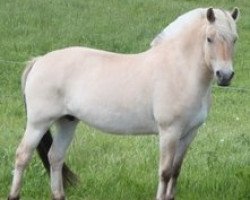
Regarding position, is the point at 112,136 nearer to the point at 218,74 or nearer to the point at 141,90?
the point at 141,90

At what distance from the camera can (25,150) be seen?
19.6ft

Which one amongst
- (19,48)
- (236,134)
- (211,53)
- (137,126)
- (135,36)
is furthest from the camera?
(135,36)

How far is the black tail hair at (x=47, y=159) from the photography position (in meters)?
6.21

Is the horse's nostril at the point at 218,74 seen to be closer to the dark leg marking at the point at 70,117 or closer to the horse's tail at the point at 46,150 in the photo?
the dark leg marking at the point at 70,117

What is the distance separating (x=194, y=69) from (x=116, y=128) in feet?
2.64

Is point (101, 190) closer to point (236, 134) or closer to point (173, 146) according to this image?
point (173, 146)

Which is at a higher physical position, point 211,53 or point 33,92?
point 211,53

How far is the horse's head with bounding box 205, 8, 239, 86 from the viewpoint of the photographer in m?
5.07

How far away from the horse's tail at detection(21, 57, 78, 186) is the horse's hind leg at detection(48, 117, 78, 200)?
0.06m

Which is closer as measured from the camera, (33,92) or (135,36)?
(33,92)

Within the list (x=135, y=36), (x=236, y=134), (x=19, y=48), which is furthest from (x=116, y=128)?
(x=135, y=36)

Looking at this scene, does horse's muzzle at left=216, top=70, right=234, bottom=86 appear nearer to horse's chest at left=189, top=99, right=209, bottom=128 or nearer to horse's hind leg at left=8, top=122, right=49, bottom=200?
horse's chest at left=189, top=99, right=209, bottom=128

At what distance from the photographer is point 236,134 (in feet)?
28.1

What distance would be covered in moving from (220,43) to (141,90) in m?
0.80
